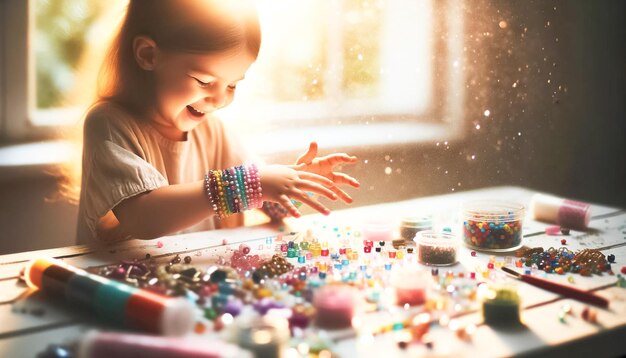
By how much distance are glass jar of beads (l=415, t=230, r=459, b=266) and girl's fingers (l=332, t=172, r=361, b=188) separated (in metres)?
0.15

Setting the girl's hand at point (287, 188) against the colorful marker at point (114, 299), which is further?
the girl's hand at point (287, 188)

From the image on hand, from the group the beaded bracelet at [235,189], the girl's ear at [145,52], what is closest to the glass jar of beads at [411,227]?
the beaded bracelet at [235,189]

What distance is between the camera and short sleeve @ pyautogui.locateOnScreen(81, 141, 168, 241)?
85cm

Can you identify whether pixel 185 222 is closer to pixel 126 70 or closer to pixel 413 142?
pixel 126 70

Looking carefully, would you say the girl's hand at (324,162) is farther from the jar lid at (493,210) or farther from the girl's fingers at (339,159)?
the jar lid at (493,210)

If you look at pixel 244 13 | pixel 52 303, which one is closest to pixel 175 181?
pixel 244 13

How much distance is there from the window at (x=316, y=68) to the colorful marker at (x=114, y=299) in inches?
20.8

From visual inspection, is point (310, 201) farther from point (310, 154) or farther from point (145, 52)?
point (145, 52)

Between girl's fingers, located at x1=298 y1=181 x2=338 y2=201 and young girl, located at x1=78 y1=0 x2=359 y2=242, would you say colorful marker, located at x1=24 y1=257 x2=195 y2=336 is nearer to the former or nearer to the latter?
young girl, located at x1=78 y1=0 x2=359 y2=242

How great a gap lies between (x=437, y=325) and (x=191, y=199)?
0.37m

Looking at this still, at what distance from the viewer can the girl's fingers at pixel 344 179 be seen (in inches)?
36.9

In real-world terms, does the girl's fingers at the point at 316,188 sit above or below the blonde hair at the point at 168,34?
below

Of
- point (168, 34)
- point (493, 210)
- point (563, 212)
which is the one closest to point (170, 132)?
point (168, 34)

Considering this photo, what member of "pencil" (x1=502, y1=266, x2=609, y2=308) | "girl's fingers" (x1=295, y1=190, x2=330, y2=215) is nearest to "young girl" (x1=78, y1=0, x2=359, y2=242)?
"girl's fingers" (x1=295, y1=190, x2=330, y2=215)
